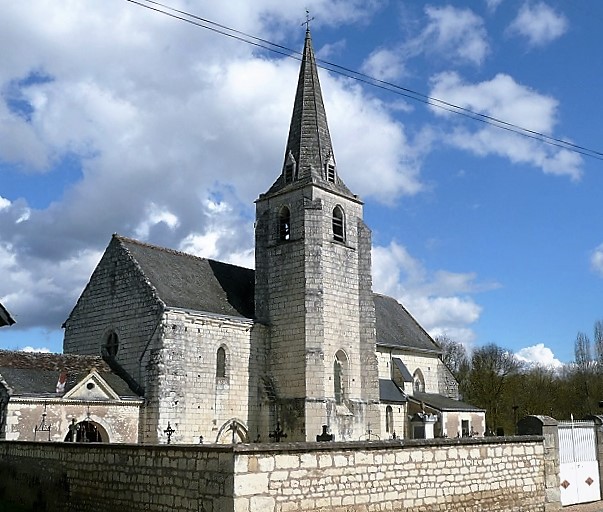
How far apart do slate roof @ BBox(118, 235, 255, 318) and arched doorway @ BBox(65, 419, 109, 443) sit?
205 inches

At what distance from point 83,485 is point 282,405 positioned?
15223 millimetres

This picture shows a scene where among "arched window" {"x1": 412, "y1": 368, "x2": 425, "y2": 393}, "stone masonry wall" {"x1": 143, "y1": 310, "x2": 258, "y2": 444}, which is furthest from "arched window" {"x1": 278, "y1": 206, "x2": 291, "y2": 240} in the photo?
"arched window" {"x1": 412, "y1": 368, "x2": 425, "y2": 393}

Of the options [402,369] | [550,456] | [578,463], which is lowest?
[578,463]

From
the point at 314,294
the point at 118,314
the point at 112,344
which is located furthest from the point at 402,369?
the point at 118,314

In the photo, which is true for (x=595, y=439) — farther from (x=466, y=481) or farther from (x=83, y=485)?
(x=83, y=485)

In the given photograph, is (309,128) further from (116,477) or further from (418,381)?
(116,477)

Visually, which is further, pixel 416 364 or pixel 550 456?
pixel 416 364

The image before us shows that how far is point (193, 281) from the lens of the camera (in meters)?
29.6

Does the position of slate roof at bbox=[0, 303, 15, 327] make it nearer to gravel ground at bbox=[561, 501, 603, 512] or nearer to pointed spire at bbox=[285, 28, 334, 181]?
gravel ground at bbox=[561, 501, 603, 512]

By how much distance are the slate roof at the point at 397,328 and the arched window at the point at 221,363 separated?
37.5 feet

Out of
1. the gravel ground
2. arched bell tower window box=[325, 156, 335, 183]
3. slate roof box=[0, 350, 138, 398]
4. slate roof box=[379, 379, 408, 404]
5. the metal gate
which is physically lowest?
the gravel ground

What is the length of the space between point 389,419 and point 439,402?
13.9ft

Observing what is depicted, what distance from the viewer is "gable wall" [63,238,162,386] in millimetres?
26422

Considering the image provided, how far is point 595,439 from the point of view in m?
18.6
